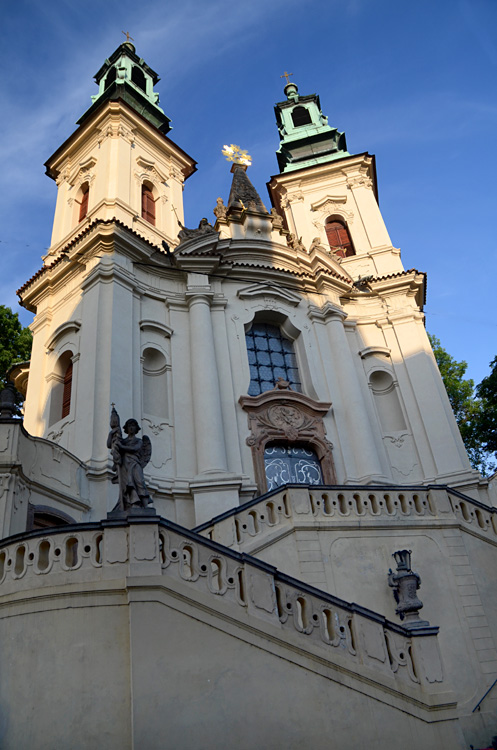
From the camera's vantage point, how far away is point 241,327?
1914 cm

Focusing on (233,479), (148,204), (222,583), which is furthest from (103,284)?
(222,583)

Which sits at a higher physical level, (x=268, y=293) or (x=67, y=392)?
(x=268, y=293)

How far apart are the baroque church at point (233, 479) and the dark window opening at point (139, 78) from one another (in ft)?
0.46

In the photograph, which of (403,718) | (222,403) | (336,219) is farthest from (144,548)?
(336,219)

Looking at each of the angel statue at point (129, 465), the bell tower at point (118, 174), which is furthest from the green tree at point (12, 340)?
the angel statue at point (129, 465)

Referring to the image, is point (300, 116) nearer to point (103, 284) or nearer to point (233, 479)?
point (103, 284)

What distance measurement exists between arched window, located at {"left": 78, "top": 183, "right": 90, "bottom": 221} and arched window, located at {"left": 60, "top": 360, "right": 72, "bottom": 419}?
22.7 ft

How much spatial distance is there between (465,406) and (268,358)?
578 inches

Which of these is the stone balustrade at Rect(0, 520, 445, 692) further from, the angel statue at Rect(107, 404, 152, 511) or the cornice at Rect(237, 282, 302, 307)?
the cornice at Rect(237, 282, 302, 307)

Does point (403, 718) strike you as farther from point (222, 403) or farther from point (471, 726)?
point (222, 403)

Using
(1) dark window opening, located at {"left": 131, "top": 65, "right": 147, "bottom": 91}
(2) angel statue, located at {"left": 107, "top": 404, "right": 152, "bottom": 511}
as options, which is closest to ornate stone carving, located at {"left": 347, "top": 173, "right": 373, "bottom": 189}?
(1) dark window opening, located at {"left": 131, "top": 65, "right": 147, "bottom": 91}

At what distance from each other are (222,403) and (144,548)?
994 cm

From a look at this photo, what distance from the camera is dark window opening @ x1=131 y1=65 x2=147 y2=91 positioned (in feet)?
96.9

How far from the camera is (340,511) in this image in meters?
11.6
